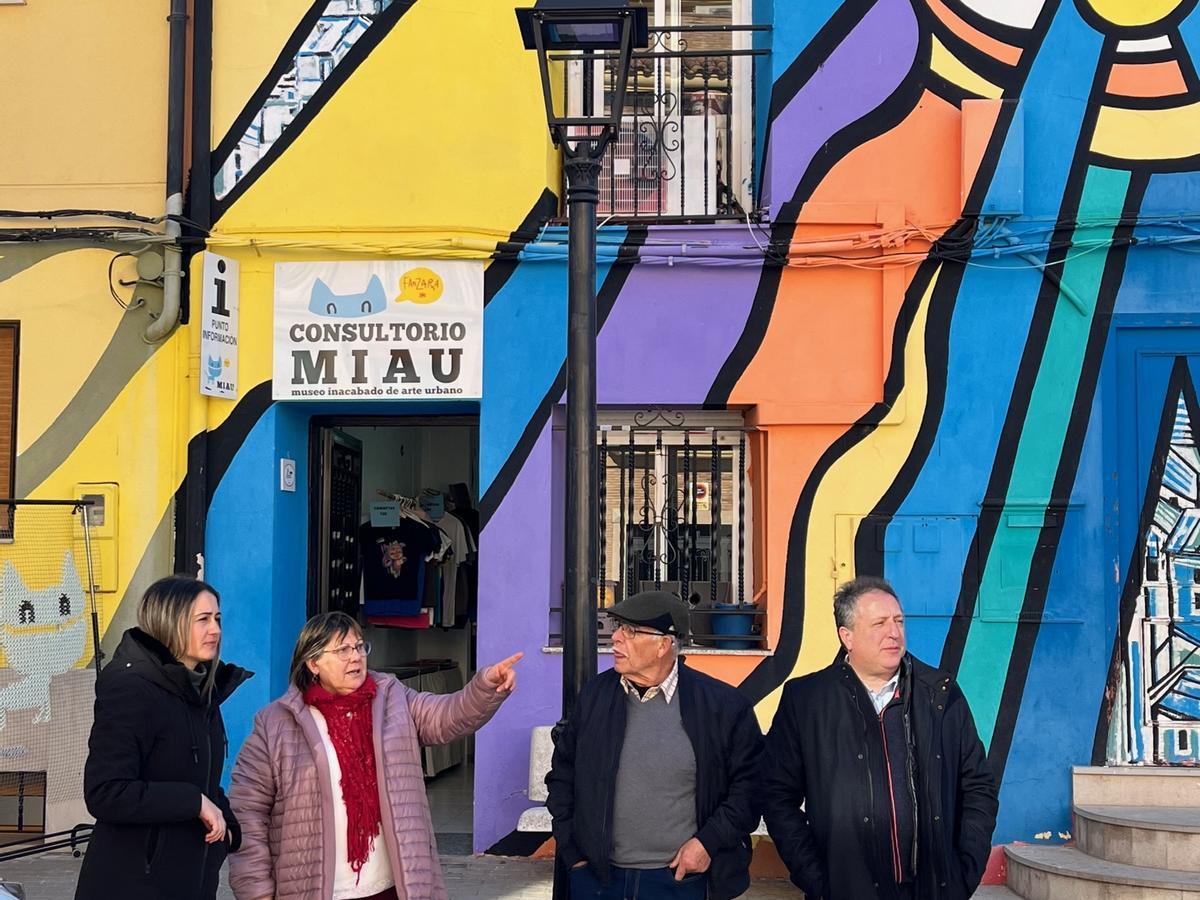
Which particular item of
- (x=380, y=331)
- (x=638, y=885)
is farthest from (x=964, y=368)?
(x=638, y=885)

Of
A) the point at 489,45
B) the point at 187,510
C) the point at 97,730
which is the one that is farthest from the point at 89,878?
the point at 489,45

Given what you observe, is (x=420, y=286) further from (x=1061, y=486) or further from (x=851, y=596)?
(x=851, y=596)

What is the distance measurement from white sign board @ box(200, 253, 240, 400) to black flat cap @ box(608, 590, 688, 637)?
460 centimetres

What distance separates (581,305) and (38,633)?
5.12 metres

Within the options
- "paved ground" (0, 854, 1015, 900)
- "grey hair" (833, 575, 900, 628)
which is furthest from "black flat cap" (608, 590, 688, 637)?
"paved ground" (0, 854, 1015, 900)

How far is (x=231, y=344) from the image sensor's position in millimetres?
9180

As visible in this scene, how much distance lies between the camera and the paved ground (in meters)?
8.12

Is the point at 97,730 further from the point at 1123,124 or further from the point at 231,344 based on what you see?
the point at 1123,124

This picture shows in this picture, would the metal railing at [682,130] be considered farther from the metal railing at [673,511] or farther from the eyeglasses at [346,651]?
the eyeglasses at [346,651]

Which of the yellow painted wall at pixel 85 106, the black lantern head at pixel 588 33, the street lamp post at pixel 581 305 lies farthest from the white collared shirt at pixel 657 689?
the yellow painted wall at pixel 85 106

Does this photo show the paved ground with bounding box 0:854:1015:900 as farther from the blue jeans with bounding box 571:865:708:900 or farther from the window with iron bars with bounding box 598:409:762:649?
the blue jeans with bounding box 571:865:708:900

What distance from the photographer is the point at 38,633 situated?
29.4 ft

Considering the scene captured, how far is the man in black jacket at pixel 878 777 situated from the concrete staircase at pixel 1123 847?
3.19 metres

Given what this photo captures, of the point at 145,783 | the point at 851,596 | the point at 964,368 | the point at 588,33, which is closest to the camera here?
the point at 145,783
